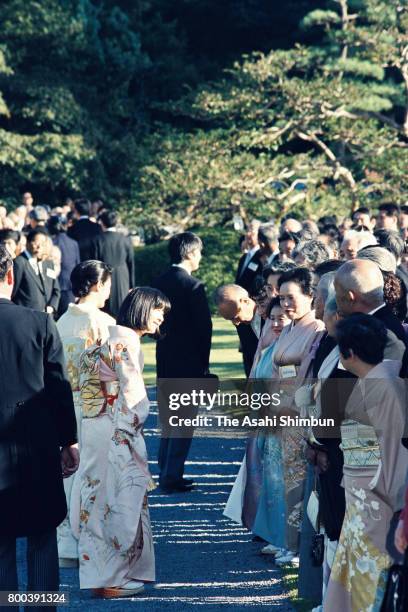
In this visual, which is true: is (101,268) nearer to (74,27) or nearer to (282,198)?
(282,198)

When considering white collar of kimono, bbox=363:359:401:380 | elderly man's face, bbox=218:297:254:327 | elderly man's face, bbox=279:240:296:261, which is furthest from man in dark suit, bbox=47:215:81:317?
white collar of kimono, bbox=363:359:401:380

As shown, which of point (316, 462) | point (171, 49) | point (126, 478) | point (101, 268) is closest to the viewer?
point (316, 462)

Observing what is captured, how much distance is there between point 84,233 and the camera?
14570 mm

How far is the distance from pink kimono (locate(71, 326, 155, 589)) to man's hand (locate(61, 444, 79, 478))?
40.1 inches

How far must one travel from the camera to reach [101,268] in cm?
710

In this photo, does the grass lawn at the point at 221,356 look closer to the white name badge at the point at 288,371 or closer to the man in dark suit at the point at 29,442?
the white name badge at the point at 288,371

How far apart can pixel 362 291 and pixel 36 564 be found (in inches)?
72.5

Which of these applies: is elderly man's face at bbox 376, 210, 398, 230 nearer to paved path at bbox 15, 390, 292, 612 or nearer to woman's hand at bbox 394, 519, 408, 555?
paved path at bbox 15, 390, 292, 612

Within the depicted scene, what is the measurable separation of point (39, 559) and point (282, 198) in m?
18.2

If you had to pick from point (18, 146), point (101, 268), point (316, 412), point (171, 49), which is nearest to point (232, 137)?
point (18, 146)

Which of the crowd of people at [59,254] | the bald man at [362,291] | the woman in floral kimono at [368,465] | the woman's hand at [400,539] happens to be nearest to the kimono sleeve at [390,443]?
→ the woman in floral kimono at [368,465]

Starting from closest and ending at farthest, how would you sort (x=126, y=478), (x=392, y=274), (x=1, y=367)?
1. (x=1, y=367)
2. (x=392, y=274)
3. (x=126, y=478)

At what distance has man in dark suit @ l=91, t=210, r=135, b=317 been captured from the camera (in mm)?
13875

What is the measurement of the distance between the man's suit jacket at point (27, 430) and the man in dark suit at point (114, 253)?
8593 mm
